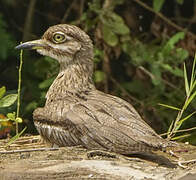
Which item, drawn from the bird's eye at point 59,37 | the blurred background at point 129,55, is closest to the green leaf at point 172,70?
the blurred background at point 129,55

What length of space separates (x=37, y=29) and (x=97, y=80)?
237cm

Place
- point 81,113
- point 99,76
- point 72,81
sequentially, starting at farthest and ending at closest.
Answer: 1. point 99,76
2. point 72,81
3. point 81,113

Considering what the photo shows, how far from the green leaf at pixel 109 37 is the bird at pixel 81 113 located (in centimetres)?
184

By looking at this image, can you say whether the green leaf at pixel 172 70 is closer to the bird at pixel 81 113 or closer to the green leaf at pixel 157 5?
the green leaf at pixel 157 5

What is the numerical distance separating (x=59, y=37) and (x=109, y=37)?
6.52 ft

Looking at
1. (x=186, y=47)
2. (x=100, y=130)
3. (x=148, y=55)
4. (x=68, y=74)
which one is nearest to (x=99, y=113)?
(x=100, y=130)

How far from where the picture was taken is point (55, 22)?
393 inches

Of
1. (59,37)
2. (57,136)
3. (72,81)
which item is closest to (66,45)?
(59,37)

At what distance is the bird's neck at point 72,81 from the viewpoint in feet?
19.5

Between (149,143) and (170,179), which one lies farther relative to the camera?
(149,143)

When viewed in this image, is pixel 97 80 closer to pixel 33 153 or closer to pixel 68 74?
pixel 68 74

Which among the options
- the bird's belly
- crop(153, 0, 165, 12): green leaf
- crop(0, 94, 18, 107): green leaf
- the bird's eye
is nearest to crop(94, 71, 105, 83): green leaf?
crop(153, 0, 165, 12): green leaf

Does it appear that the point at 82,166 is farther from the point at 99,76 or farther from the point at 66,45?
the point at 99,76

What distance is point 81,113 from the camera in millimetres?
5289
